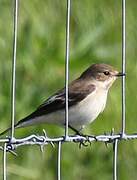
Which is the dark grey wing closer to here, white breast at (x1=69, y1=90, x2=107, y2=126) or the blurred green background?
white breast at (x1=69, y1=90, x2=107, y2=126)

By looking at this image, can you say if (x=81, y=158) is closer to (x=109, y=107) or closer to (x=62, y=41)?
(x=109, y=107)

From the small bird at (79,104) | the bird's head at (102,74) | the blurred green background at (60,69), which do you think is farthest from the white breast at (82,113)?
the blurred green background at (60,69)

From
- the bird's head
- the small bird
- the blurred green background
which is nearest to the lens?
the small bird

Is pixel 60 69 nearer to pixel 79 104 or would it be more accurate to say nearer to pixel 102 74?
pixel 102 74

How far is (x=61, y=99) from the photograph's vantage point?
6.29m

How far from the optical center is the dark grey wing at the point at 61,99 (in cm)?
630

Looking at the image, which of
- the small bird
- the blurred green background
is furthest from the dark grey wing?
the blurred green background

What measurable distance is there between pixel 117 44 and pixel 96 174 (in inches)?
41.3

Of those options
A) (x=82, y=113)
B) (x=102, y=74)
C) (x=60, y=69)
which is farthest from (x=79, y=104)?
(x=60, y=69)

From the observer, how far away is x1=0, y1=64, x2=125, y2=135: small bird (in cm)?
629

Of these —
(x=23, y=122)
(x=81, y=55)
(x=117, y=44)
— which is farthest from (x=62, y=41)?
(x=23, y=122)

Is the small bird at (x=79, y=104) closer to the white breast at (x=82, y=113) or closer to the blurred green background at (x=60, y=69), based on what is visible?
the white breast at (x=82, y=113)

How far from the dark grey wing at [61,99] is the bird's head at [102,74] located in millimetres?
94

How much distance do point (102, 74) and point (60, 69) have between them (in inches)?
21.0
